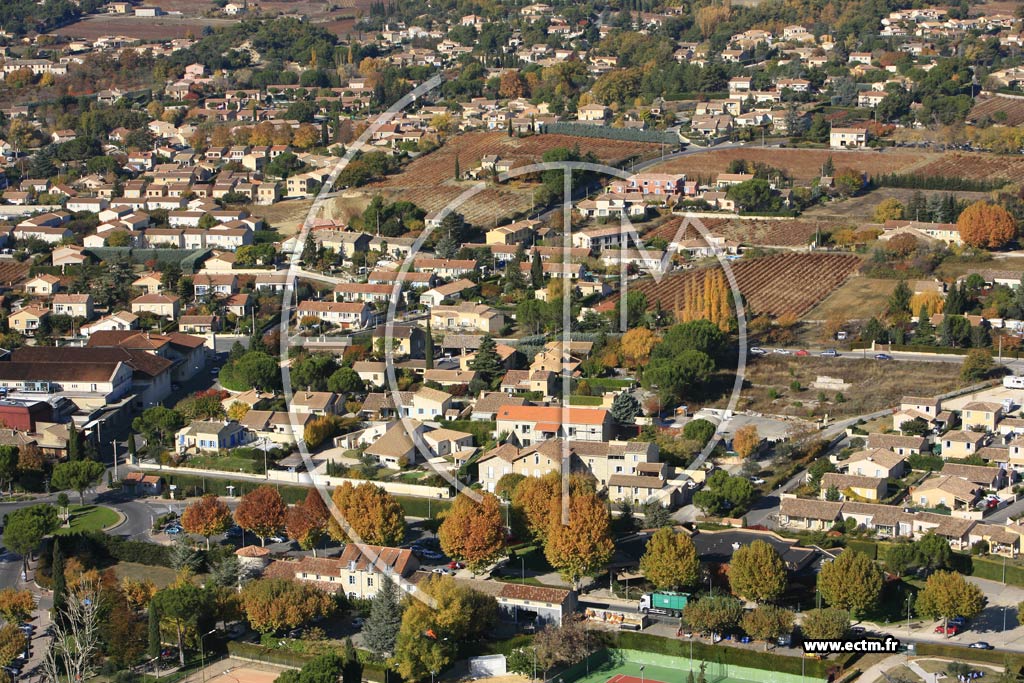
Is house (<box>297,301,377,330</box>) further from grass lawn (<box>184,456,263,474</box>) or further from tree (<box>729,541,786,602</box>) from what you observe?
tree (<box>729,541,786,602</box>)

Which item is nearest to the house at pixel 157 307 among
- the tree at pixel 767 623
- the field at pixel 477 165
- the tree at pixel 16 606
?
the field at pixel 477 165

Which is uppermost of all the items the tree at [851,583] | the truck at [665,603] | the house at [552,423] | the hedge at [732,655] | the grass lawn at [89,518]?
the house at [552,423]

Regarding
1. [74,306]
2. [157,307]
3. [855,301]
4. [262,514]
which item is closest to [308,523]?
[262,514]

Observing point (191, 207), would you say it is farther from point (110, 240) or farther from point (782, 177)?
point (782, 177)

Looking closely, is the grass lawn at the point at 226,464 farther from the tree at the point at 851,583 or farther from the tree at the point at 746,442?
the tree at the point at 851,583

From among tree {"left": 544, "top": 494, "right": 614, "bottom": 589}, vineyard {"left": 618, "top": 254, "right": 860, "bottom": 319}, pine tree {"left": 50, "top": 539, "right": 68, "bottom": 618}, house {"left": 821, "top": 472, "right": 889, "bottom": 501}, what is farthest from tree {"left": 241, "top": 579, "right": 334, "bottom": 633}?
vineyard {"left": 618, "top": 254, "right": 860, "bottom": 319}

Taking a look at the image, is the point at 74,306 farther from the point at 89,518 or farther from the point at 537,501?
the point at 537,501
